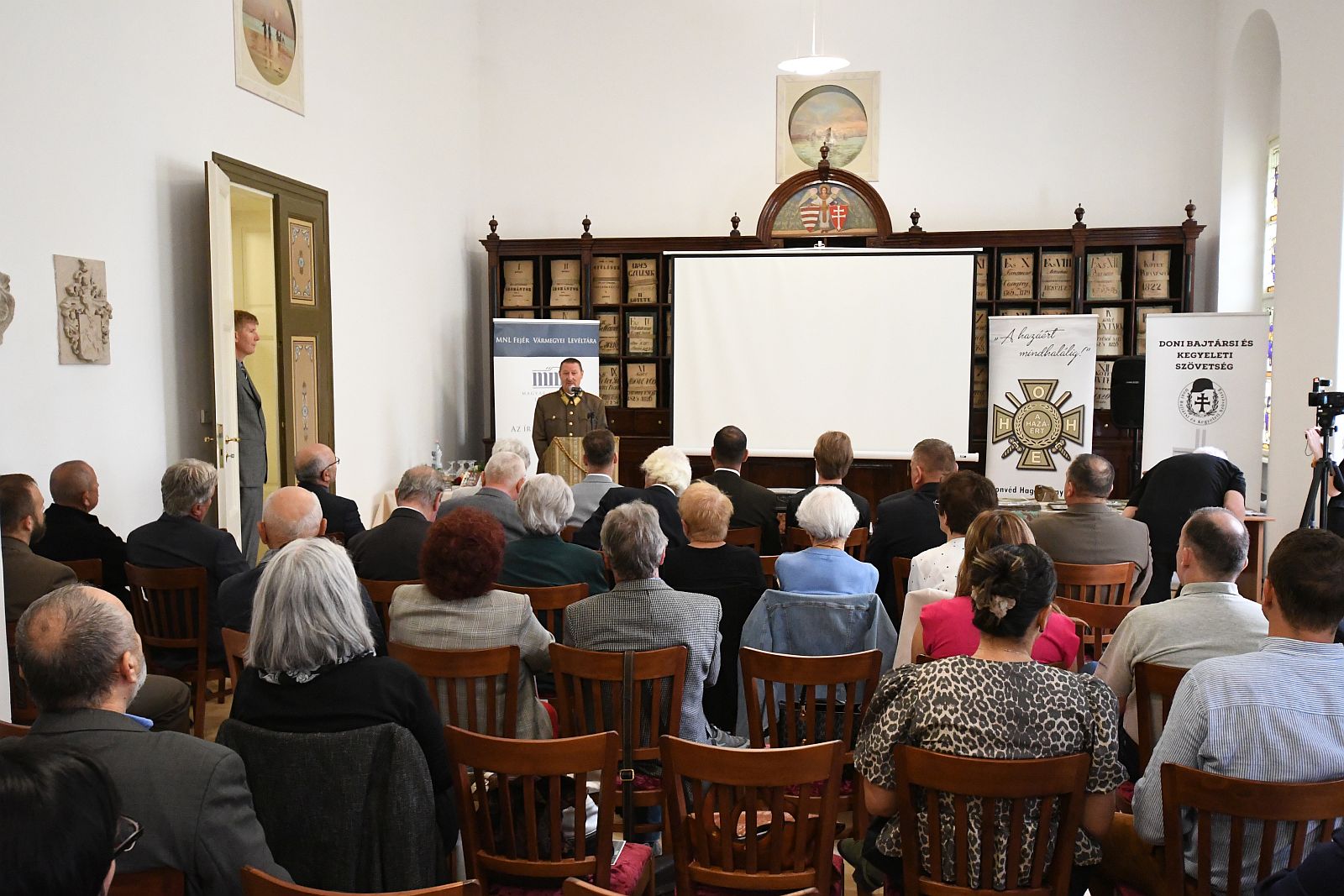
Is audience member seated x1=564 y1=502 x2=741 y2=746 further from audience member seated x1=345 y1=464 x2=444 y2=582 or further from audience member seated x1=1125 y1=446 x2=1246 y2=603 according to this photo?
audience member seated x1=1125 y1=446 x2=1246 y2=603

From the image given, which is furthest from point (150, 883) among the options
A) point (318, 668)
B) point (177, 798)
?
point (318, 668)

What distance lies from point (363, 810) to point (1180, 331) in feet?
24.1

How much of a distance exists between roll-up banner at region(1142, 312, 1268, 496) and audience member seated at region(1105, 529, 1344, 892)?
609 cm

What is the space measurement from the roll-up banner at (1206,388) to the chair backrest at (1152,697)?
5.71 m

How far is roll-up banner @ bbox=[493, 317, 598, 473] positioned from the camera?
8758 millimetres

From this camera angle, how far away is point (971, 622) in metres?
2.63

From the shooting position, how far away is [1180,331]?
7855 mm

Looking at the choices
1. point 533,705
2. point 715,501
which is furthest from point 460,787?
point 715,501

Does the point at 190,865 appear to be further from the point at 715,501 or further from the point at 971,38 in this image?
the point at 971,38

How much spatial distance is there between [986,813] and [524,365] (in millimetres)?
7122

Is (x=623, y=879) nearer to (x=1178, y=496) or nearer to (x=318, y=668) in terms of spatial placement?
Result: (x=318, y=668)

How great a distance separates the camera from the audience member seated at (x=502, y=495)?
4.34 metres

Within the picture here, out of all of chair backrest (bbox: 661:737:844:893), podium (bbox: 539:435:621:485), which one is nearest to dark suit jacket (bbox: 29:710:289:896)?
chair backrest (bbox: 661:737:844:893)

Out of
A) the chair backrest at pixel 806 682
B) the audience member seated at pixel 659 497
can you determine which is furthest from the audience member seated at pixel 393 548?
the chair backrest at pixel 806 682
